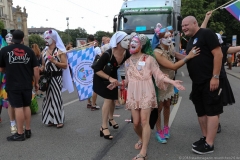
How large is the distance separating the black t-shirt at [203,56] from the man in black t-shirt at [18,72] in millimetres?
2613

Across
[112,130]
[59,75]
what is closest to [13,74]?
[59,75]

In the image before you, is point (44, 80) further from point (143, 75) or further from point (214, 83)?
point (214, 83)

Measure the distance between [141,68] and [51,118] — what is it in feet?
8.18

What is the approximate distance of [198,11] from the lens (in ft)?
97.6

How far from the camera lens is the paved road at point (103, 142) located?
3787 mm

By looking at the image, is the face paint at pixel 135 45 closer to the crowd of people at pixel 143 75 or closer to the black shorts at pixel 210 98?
the crowd of people at pixel 143 75

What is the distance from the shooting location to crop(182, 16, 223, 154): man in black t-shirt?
11.6 feet

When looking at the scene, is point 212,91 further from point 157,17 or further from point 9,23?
point 9,23

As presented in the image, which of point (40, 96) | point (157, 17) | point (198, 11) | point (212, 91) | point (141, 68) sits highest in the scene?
point (198, 11)

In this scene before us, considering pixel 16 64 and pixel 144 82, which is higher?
pixel 16 64

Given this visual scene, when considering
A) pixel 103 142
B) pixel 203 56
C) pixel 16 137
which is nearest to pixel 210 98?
pixel 203 56

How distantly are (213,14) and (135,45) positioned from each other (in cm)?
2887

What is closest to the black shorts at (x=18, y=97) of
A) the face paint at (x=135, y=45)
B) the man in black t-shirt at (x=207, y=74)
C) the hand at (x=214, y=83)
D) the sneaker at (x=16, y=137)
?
the sneaker at (x=16, y=137)

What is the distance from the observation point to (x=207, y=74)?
3.68 m
